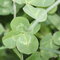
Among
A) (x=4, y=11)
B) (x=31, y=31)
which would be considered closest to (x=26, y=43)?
(x=31, y=31)

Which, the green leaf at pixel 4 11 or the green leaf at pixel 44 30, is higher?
the green leaf at pixel 4 11

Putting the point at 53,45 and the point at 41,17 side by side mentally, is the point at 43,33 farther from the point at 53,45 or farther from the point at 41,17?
the point at 41,17

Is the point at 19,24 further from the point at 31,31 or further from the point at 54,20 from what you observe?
the point at 54,20

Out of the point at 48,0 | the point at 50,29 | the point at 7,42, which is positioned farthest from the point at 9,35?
the point at 50,29

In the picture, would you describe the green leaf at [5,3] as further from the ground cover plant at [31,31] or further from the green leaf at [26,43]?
the green leaf at [26,43]

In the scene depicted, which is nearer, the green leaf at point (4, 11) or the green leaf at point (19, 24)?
the green leaf at point (19, 24)

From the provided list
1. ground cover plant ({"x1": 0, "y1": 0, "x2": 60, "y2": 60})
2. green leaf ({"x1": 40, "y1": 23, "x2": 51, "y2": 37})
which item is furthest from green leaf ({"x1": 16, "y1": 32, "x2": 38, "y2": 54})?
green leaf ({"x1": 40, "y1": 23, "x2": 51, "y2": 37})

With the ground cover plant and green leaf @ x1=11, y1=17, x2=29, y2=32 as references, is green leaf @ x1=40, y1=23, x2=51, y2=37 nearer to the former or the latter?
the ground cover plant

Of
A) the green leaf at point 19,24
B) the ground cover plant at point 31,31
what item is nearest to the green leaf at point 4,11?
the ground cover plant at point 31,31
